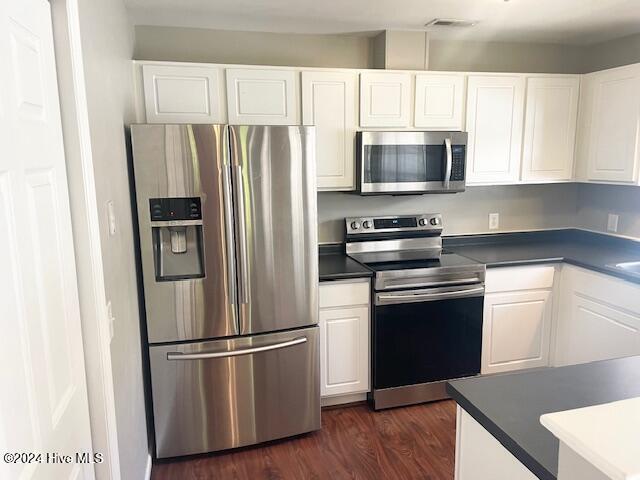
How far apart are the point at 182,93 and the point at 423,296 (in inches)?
72.3

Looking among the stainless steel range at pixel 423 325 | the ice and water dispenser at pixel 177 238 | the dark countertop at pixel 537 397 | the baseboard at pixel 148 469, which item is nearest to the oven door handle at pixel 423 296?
the stainless steel range at pixel 423 325

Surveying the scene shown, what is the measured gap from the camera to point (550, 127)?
10.3ft

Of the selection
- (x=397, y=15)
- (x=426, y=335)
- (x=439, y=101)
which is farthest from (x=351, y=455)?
(x=397, y=15)

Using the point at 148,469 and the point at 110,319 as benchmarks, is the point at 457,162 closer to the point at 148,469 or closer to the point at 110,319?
the point at 110,319

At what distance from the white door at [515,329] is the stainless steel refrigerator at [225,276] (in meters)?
1.25

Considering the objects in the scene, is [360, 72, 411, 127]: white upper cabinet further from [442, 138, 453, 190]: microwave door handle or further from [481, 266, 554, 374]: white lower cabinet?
[481, 266, 554, 374]: white lower cabinet

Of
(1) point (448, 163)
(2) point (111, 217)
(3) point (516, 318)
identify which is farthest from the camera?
(3) point (516, 318)

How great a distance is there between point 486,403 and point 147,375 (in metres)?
1.88

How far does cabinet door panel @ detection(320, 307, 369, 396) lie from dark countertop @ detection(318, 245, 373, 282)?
0.71 feet

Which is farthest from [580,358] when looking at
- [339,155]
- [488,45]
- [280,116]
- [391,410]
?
[280,116]

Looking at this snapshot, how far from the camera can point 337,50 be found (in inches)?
121

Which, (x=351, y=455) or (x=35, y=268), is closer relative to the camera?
(x=35, y=268)

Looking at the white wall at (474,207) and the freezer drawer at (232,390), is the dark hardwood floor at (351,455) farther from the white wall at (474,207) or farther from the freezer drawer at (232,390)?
the white wall at (474,207)

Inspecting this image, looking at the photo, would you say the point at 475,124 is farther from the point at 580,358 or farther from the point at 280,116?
the point at 580,358
